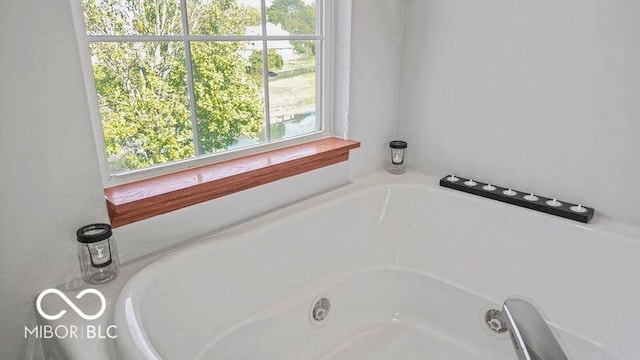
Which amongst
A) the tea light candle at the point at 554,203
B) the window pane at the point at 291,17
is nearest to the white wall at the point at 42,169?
the window pane at the point at 291,17

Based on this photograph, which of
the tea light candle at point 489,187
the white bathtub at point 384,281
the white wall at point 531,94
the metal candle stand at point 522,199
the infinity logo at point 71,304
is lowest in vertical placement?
the white bathtub at point 384,281

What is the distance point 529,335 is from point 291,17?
1233 millimetres

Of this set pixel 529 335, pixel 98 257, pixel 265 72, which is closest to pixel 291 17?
pixel 265 72

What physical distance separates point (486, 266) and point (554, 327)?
28 centimetres

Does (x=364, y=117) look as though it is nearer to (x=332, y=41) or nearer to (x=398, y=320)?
(x=332, y=41)

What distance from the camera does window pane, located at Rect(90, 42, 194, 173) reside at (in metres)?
1.12

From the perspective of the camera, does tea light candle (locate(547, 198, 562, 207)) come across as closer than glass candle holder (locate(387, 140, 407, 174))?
Yes

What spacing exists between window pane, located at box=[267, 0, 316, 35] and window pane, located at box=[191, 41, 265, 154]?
0.33 ft

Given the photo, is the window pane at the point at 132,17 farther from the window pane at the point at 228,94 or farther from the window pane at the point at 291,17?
the window pane at the point at 291,17

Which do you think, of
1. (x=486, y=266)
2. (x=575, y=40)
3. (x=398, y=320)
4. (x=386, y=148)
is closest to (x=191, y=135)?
(x=386, y=148)

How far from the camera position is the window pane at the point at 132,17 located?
105 centimetres

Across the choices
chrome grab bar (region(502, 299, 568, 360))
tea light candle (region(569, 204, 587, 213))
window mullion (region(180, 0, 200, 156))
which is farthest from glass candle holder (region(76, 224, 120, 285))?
tea light candle (region(569, 204, 587, 213))

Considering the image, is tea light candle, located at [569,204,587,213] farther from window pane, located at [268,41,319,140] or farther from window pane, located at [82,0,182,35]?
window pane, located at [82,0,182,35]

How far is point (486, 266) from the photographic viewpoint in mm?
1503
